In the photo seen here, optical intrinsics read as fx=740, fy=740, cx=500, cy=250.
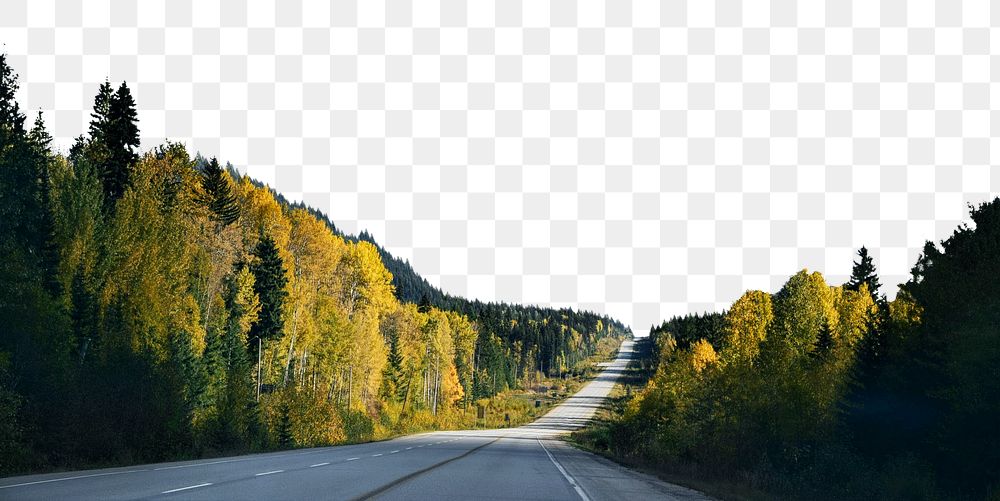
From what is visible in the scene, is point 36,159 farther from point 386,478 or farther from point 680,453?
point 680,453

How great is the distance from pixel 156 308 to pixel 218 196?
49.7ft

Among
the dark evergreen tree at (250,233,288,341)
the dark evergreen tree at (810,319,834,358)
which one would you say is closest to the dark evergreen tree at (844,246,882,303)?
the dark evergreen tree at (810,319,834,358)

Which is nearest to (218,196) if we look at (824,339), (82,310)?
(82,310)

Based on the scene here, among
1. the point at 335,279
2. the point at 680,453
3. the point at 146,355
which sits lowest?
the point at 680,453

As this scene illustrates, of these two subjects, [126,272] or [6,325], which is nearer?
[6,325]

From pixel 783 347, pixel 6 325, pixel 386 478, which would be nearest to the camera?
pixel 386 478

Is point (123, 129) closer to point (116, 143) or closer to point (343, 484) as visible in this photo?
point (116, 143)

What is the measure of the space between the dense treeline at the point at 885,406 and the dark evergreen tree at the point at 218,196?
33203mm

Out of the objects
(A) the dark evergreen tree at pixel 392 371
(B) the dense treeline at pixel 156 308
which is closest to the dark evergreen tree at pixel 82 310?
(B) the dense treeline at pixel 156 308

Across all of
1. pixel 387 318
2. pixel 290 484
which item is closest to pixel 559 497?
pixel 290 484

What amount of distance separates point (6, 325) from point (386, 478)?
2022 centimetres

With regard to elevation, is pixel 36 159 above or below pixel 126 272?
above

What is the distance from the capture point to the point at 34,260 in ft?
107

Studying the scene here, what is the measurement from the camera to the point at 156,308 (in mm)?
36594
